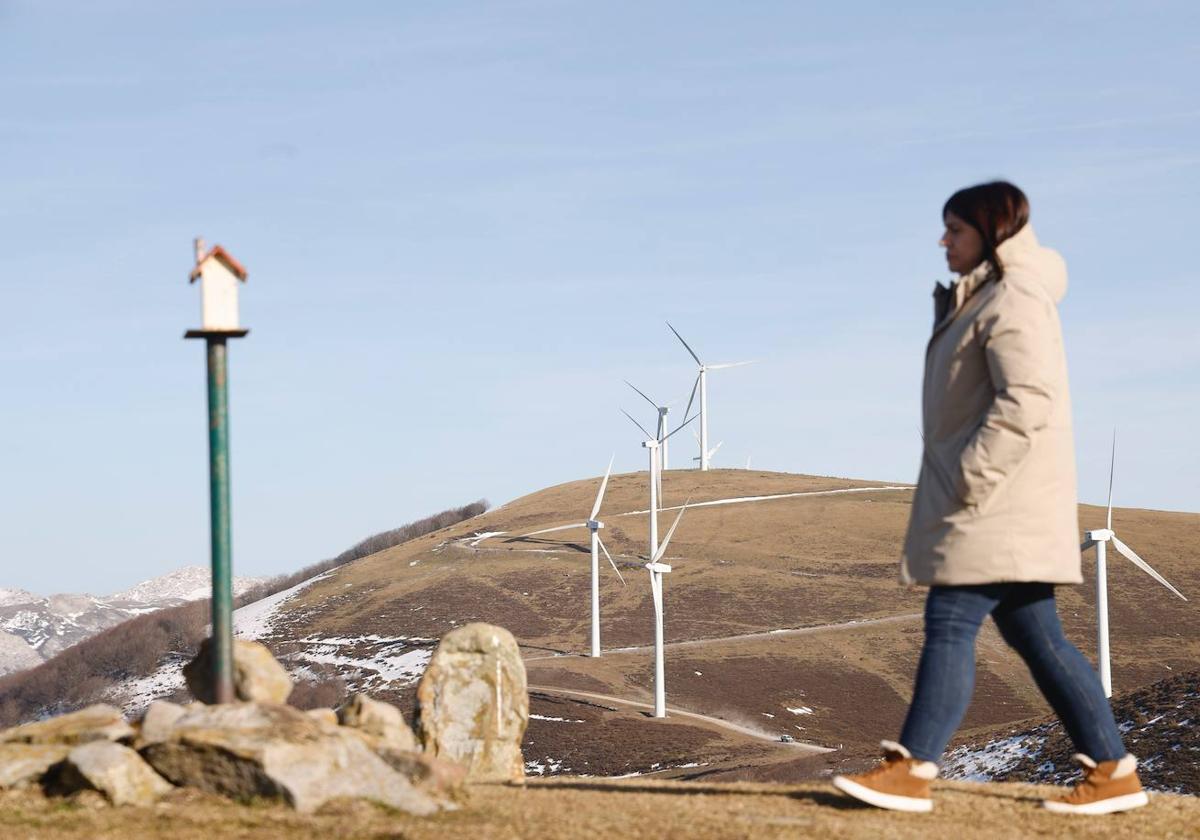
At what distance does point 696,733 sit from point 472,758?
40.8 m

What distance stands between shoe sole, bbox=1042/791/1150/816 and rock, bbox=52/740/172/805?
5.29 m

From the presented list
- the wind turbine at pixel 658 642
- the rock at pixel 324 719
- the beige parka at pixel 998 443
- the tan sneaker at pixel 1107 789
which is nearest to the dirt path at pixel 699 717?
the wind turbine at pixel 658 642

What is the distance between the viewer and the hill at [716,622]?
54.2 m

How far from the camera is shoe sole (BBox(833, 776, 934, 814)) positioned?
8117 millimetres

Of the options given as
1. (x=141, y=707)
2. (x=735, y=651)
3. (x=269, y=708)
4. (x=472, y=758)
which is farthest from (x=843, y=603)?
(x=269, y=708)

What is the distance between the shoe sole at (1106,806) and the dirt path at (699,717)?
1570 inches

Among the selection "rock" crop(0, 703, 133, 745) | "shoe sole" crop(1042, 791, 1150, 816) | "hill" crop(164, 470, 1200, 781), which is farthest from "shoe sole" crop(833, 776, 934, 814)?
"hill" crop(164, 470, 1200, 781)

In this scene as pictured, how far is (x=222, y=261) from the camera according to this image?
9445mm

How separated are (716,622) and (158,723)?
7355 centimetres

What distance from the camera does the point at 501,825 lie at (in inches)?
304

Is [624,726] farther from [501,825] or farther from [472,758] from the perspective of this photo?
[501,825]

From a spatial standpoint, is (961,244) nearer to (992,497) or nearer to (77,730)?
(992,497)

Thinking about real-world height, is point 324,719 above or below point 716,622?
above

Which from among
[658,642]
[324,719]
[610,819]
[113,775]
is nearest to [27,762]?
[113,775]
